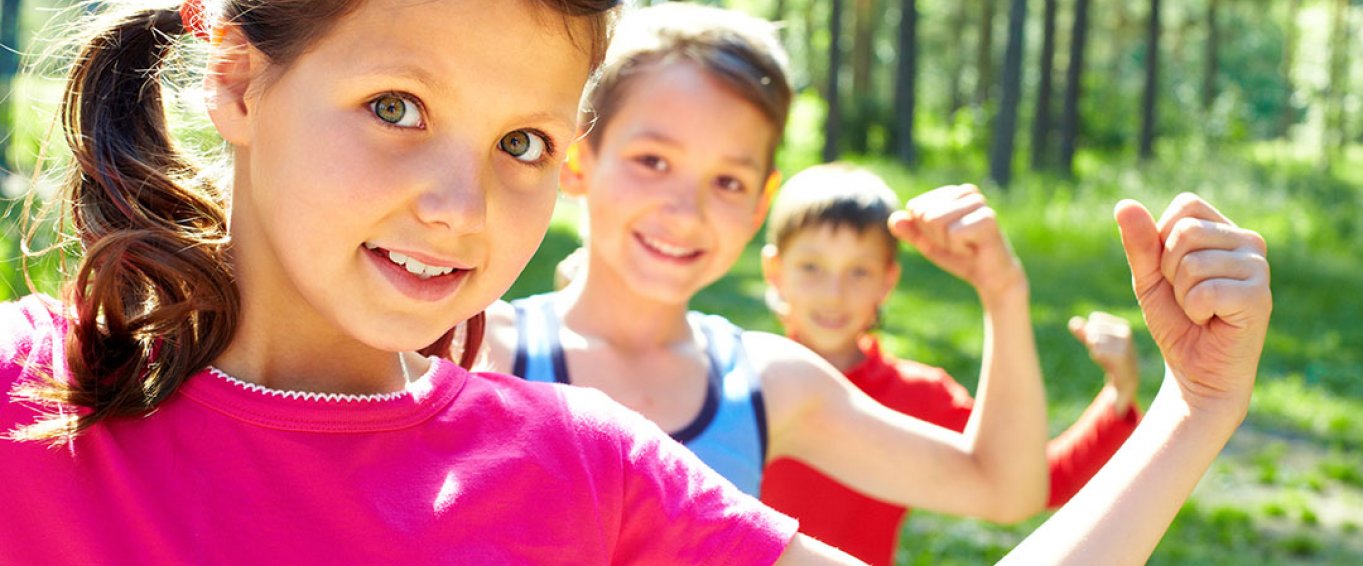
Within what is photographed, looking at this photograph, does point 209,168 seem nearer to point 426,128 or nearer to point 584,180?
point 426,128

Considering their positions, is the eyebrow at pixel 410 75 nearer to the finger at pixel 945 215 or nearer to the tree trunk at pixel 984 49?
the finger at pixel 945 215

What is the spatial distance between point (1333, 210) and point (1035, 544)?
15402mm

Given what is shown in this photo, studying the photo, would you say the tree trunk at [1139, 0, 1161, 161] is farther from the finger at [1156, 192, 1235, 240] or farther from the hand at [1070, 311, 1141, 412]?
the finger at [1156, 192, 1235, 240]

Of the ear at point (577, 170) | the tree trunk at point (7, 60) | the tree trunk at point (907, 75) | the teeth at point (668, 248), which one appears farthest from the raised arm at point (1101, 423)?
the tree trunk at point (907, 75)

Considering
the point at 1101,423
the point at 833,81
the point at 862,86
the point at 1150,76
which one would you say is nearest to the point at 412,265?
the point at 1101,423

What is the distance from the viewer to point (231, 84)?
1.44 meters

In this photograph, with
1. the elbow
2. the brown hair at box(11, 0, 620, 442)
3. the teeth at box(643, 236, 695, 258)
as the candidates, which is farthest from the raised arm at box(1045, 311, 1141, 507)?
the brown hair at box(11, 0, 620, 442)

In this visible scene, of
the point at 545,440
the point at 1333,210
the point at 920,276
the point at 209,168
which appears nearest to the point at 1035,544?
the point at 545,440

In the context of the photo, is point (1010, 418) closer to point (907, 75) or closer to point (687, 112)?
point (687, 112)

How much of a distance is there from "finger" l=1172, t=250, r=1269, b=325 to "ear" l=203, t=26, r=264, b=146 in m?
1.04

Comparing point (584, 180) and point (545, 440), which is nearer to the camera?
point (545, 440)

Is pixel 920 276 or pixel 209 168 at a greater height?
pixel 209 168

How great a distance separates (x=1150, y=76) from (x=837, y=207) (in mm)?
23163

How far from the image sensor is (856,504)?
3.00 m
